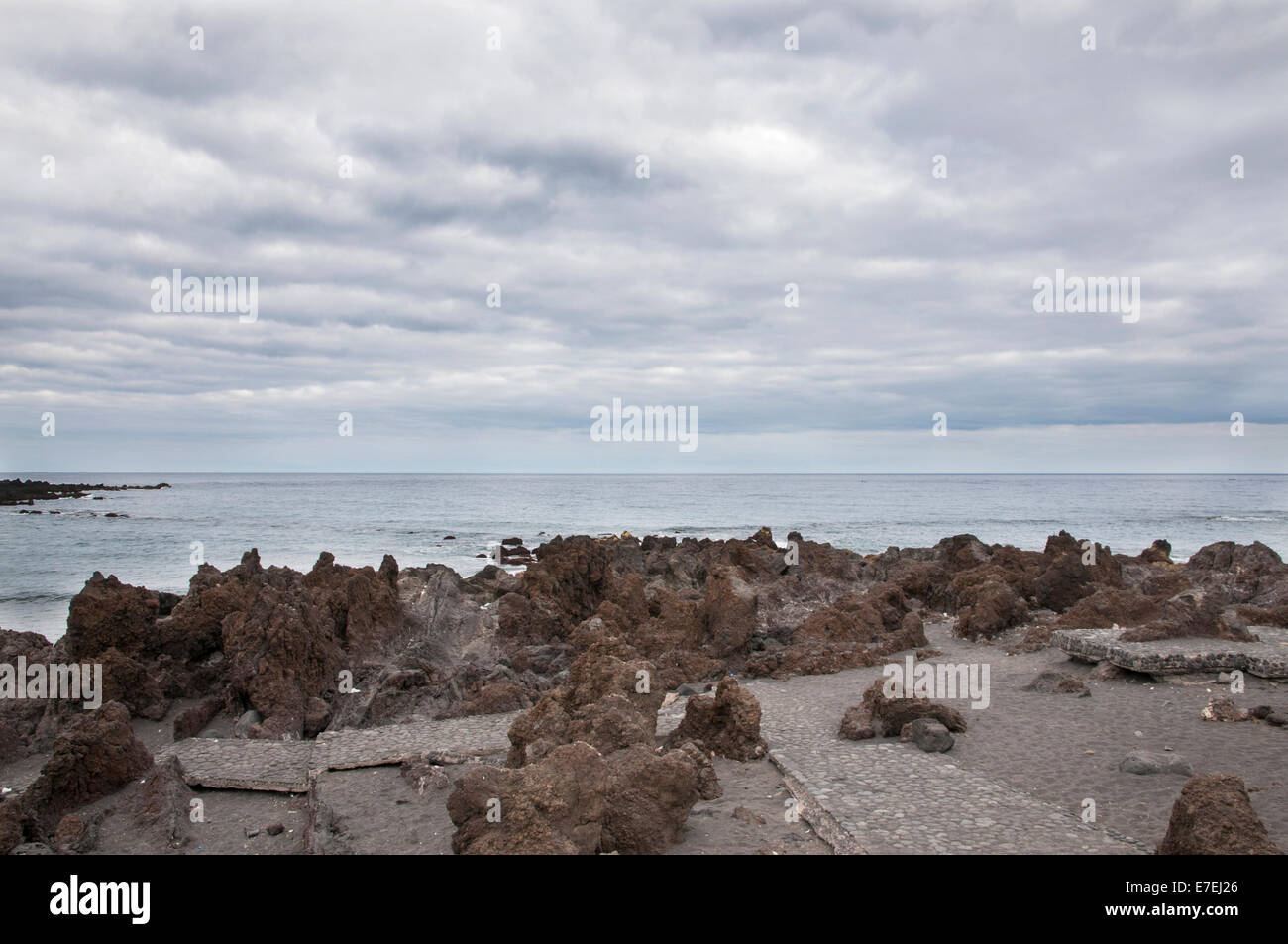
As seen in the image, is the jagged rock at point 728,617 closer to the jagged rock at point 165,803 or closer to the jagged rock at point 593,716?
the jagged rock at point 593,716

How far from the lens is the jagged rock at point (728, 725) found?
9.49m

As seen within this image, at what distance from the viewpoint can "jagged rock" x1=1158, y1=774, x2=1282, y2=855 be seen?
5.35 metres

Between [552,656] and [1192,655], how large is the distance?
34.8 feet

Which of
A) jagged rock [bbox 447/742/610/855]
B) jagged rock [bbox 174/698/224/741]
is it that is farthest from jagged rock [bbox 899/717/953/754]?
jagged rock [bbox 174/698/224/741]

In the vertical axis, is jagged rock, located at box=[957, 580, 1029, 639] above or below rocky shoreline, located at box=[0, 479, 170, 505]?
below

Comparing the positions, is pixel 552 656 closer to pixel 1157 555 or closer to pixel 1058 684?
pixel 1058 684

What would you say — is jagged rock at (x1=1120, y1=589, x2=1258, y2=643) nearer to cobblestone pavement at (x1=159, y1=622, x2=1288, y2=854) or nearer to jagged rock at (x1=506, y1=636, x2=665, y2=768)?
cobblestone pavement at (x1=159, y1=622, x2=1288, y2=854)

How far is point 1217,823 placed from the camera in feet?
17.9

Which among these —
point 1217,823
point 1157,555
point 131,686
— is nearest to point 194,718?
point 131,686

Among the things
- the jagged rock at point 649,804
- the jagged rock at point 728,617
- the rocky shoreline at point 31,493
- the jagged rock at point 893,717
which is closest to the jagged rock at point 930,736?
the jagged rock at point 893,717

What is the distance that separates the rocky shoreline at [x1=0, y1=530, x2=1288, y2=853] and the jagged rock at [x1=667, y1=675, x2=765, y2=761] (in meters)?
0.02

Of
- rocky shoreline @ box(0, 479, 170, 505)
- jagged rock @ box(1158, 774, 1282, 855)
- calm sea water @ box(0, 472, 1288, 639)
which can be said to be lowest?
calm sea water @ box(0, 472, 1288, 639)

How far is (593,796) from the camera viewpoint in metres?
6.61

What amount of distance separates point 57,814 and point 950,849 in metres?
9.02
